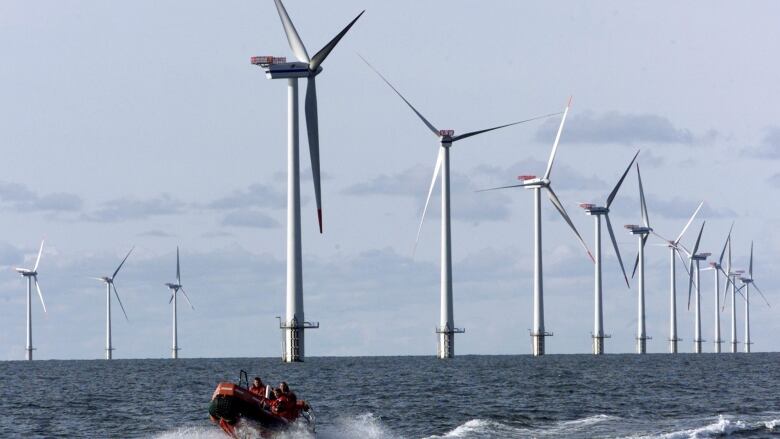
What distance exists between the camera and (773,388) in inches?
4478

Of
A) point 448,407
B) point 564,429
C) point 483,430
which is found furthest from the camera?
point 448,407

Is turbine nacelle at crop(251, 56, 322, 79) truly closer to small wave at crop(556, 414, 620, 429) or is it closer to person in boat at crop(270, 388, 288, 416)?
small wave at crop(556, 414, 620, 429)

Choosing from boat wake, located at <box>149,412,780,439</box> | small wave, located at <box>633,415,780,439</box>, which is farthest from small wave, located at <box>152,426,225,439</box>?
small wave, located at <box>633,415,780,439</box>

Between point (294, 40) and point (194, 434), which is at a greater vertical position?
point (294, 40)

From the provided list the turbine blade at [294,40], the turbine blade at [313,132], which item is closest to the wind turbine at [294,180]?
the turbine blade at [294,40]

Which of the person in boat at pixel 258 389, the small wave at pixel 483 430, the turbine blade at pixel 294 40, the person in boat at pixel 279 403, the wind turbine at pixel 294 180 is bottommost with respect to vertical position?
the small wave at pixel 483 430

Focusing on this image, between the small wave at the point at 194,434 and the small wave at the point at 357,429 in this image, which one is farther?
the small wave at the point at 357,429

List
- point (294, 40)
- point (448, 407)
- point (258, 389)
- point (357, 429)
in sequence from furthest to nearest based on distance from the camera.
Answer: point (294, 40)
point (448, 407)
point (357, 429)
point (258, 389)

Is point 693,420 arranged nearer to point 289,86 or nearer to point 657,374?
point 657,374

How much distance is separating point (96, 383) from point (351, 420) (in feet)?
214

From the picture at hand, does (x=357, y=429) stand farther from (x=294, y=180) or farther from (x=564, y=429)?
(x=294, y=180)

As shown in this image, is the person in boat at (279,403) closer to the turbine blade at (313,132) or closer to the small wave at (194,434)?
the small wave at (194,434)

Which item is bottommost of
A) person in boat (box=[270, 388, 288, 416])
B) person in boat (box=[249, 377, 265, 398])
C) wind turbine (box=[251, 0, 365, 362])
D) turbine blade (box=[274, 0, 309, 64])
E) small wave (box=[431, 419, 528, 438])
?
small wave (box=[431, 419, 528, 438])

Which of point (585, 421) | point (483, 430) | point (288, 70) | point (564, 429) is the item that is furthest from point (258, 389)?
point (288, 70)
